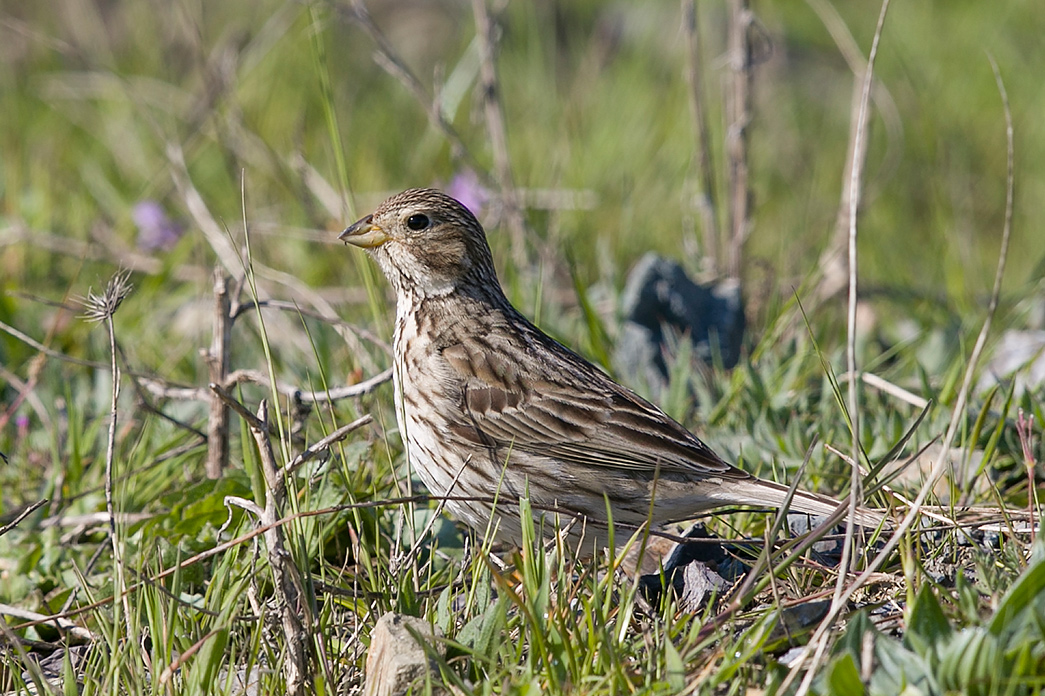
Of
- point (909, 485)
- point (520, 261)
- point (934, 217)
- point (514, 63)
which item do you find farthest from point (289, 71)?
point (909, 485)

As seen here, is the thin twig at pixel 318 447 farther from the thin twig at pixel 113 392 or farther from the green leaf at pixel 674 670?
the green leaf at pixel 674 670

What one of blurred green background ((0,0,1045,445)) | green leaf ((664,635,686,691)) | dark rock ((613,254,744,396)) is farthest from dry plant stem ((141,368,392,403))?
dark rock ((613,254,744,396))

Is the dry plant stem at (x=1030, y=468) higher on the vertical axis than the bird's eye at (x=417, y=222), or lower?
lower

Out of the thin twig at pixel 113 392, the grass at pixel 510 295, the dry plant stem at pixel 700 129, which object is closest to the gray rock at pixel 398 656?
the grass at pixel 510 295

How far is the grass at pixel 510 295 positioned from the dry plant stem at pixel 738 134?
0.16 m

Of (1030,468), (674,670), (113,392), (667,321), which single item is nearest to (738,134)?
(667,321)

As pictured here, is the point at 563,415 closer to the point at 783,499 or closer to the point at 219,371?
the point at 783,499

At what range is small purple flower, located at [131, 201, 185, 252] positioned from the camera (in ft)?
21.2

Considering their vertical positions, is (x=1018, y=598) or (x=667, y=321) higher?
(x=667, y=321)

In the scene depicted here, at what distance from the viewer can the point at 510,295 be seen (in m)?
5.73

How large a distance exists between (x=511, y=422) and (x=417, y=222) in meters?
0.88

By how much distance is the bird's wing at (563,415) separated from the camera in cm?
378

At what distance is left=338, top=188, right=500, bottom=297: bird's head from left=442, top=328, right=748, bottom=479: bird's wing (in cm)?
33

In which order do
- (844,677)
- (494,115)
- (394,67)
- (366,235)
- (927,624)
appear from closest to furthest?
1. (844,677)
2. (927,624)
3. (366,235)
4. (394,67)
5. (494,115)
